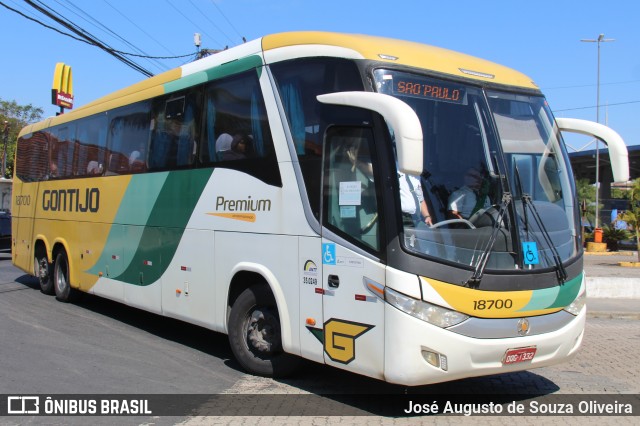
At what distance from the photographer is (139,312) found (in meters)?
11.6

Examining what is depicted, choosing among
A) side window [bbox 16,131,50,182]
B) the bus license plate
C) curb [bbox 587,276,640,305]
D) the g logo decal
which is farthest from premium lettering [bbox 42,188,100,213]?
curb [bbox 587,276,640,305]

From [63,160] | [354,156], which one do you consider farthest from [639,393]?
[63,160]

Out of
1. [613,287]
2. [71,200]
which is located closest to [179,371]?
[71,200]

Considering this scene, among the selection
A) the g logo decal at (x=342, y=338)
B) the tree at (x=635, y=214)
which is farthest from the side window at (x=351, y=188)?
the tree at (x=635, y=214)

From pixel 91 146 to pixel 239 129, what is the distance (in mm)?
4910

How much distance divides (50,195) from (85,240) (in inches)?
85.0

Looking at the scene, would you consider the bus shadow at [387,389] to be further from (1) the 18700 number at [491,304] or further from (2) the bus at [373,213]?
(1) the 18700 number at [491,304]

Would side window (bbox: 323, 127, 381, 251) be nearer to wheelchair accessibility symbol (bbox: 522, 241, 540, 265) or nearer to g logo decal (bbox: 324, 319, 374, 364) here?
g logo decal (bbox: 324, 319, 374, 364)

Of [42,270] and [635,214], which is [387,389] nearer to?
[42,270]

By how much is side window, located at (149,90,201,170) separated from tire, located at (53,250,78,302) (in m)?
3.97

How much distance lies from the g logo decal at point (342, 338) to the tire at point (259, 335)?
0.97 m

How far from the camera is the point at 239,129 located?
7.27 meters

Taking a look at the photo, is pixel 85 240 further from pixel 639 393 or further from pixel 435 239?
pixel 639 393

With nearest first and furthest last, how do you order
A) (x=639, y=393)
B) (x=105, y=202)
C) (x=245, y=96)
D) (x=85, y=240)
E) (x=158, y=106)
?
1. (x=639, y=393)
2. (x=245, y=96)
3. (x=158, y=106)
4. (x=105, y=202)
5. (x=85, y=240)
